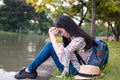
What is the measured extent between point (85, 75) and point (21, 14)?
51.0 metres

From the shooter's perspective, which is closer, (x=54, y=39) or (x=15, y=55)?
(x=54, y=39)

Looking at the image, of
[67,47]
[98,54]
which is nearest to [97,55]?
[98,54]

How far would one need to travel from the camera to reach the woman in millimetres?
4430

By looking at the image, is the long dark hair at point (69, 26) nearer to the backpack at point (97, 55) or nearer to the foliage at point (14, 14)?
the backpack at point (97, 55)

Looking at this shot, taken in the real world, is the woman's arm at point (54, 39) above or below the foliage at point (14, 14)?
above

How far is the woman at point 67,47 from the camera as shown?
443cm

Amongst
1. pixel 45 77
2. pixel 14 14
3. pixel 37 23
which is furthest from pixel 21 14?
pixel 45 77

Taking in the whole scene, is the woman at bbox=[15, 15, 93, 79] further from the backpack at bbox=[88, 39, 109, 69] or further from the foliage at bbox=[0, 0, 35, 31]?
the foliage at bbox=[0, 0, 35, 31]

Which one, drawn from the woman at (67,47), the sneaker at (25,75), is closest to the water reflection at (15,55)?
the sneaker at (25,75)

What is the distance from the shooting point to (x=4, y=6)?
5325 cm

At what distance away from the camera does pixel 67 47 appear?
4434 mm

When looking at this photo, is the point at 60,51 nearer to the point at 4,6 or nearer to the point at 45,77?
the point at 45,77

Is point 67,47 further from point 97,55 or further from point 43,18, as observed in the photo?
point 43,18

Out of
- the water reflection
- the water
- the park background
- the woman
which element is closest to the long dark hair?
the woman
